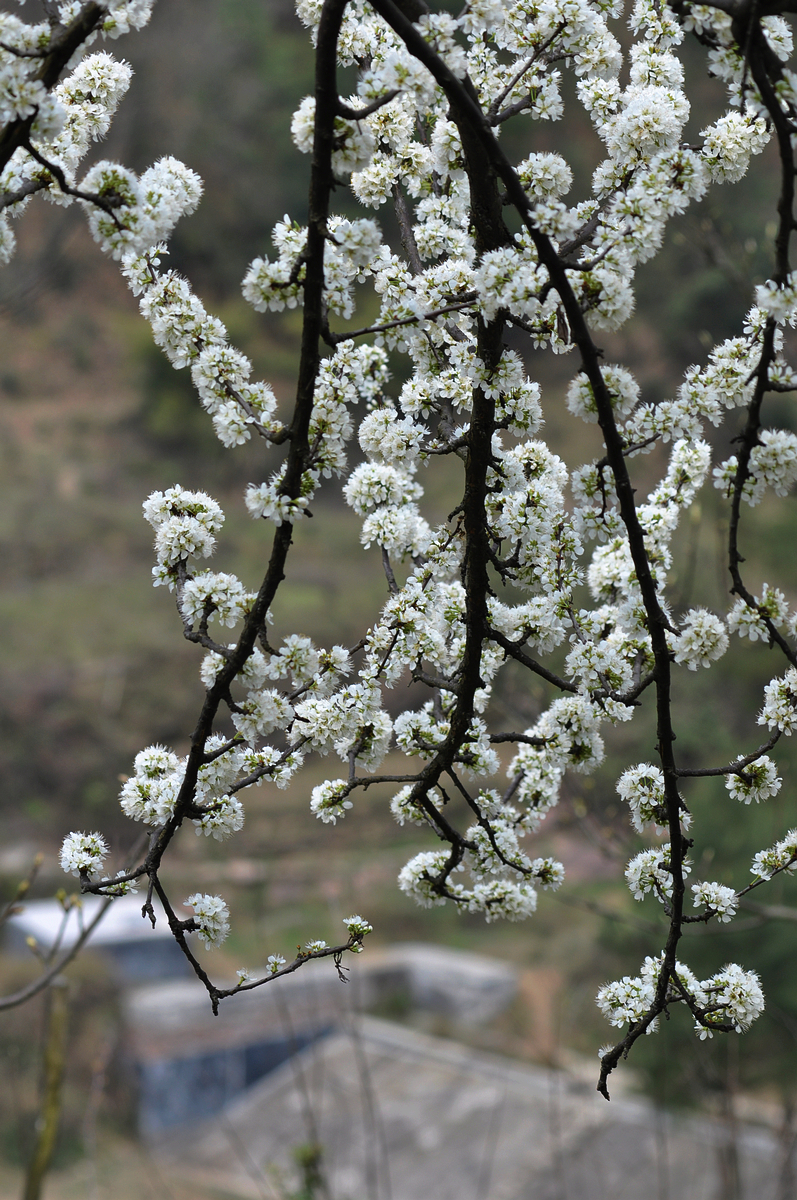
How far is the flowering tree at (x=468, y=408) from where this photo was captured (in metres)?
1.18

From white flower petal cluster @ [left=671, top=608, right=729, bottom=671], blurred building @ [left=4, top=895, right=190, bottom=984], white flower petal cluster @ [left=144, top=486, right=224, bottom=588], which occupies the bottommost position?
white flower petal cluster @ [left=671, top=608, right=729, bottom=671]

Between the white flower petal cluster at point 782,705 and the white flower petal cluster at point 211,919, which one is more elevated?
the white flower petal cluster at point 782,705

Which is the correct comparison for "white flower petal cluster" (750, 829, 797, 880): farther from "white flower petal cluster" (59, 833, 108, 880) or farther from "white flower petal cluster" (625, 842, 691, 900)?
"white flower petal cluster" (59, 833, 108, 880)

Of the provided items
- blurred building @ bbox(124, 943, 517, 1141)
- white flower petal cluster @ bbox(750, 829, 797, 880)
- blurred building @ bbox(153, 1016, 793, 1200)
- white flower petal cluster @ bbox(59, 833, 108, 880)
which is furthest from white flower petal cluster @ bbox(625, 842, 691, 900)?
blurred building @ bbox(124, 943, 517, 1141)

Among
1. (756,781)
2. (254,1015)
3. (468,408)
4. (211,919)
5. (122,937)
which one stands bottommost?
(211,919)

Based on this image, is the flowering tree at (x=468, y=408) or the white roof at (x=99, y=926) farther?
the white roof at (x=99, y=926)

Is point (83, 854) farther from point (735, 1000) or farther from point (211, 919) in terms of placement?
point (735, 1000)

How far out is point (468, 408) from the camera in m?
1.62

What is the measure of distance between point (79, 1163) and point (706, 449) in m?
8.07

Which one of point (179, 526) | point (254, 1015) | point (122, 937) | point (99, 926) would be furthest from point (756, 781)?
point (122, 937)

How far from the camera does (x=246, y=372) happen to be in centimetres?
143

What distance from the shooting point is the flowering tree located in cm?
118

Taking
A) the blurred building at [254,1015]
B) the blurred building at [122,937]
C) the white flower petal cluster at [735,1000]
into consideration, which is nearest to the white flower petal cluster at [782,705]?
the white flower petal cluster at [735,1000]

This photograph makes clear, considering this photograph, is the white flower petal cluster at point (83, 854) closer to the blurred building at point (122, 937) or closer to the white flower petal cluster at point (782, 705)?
the white flower petal cluster at point (782, 705)
